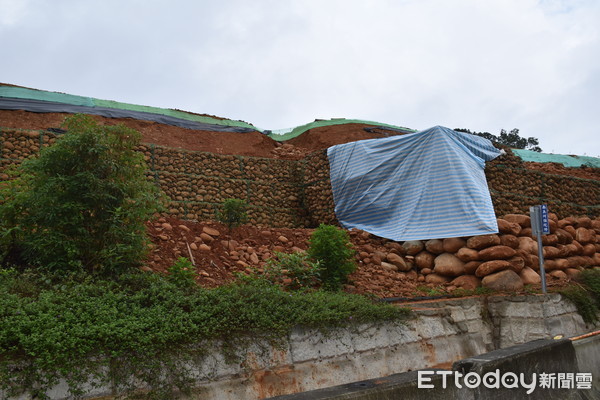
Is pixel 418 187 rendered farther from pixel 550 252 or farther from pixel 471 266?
pixel 550 252

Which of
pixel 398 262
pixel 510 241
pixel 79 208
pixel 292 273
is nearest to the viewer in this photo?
pixel 79 208

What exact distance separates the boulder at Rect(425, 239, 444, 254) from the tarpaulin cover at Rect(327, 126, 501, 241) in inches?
6.2

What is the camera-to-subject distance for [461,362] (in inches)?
133

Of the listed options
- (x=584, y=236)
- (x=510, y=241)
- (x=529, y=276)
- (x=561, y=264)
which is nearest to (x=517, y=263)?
(x=529, y=276)

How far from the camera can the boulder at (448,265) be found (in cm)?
828

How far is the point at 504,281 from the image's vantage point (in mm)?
7742

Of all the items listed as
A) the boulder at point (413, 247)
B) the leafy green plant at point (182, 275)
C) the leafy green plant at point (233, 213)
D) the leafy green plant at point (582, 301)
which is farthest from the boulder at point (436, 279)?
the leafy green plant at point (182, 275)

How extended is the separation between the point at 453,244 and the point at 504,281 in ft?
3.52

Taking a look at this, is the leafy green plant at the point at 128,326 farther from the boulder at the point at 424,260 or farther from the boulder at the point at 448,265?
the boulder at the point at 424,260

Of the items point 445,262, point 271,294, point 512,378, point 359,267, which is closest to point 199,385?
point 271,294

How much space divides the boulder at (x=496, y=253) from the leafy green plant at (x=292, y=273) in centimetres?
299

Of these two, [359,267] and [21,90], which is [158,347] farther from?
[21,90]

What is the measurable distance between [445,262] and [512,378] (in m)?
4.99

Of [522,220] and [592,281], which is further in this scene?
[522,220]
